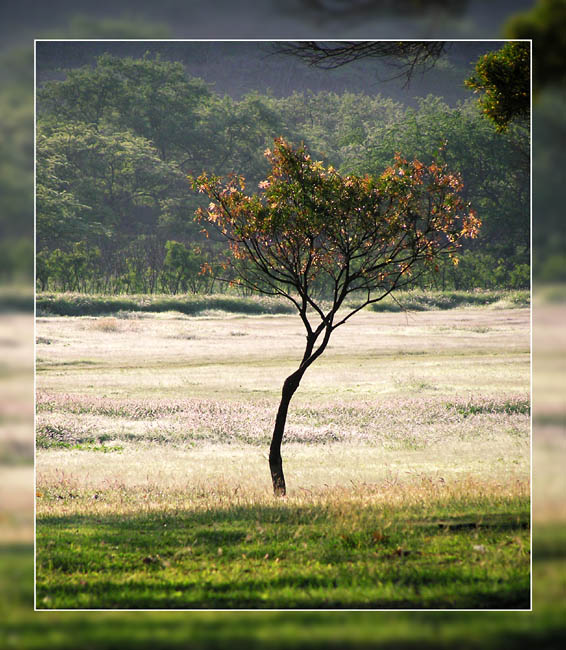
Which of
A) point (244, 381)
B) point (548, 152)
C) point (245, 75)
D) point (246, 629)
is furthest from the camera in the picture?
point (244, 381)

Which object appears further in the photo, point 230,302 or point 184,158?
point 230,302

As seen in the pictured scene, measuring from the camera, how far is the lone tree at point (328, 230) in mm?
5203

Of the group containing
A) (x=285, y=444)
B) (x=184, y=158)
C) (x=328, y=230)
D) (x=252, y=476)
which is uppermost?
(x=184, y=158)

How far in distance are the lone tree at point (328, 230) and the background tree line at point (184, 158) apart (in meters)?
0.12

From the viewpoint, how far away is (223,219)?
534 cm

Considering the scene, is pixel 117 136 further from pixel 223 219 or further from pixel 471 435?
pixel 471 435

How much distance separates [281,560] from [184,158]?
307cm

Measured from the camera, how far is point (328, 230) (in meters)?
5.20

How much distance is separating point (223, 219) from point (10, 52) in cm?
181

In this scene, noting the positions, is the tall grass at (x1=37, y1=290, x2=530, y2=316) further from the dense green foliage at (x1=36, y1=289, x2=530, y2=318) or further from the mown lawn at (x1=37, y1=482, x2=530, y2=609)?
the mown lawn at (x1=37, y1=482, x2=530, y2=609)

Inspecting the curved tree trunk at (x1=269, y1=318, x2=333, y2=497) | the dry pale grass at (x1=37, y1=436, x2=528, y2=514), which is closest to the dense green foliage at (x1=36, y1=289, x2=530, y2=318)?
the curved tree trunk at (x1=269, y1=318, x2=333, y2=497)

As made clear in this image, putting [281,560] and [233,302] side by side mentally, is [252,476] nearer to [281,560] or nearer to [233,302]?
[281,560]

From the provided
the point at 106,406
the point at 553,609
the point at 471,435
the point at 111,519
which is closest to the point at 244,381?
the point at 106,406

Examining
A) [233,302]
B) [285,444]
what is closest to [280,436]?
[285,444]
